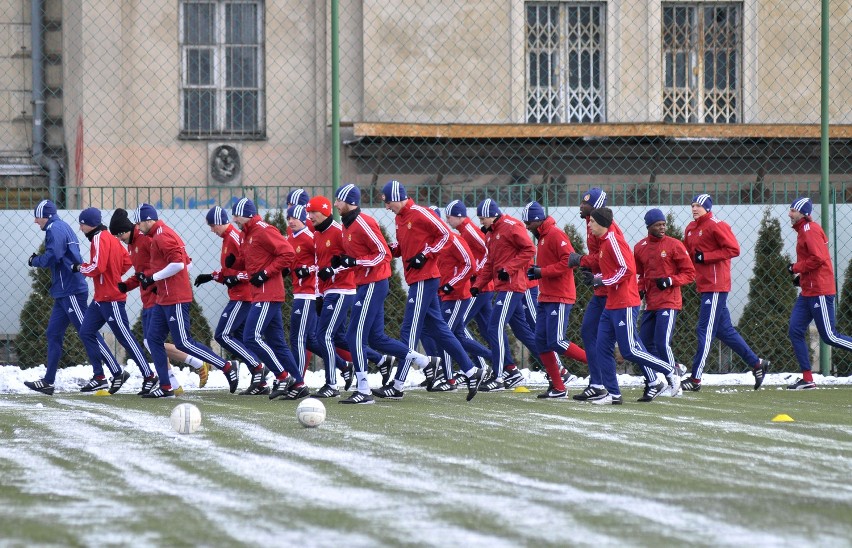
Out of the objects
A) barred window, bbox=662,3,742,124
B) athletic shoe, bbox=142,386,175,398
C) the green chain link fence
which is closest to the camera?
athletic shoe, bbox=142,386,175,398

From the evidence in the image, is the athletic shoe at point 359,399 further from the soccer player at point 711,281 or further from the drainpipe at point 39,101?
the drainpipe at point 39,101

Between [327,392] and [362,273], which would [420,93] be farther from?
[362,273]

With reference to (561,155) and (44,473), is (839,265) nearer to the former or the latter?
(561,155)

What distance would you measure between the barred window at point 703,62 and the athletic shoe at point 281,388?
11.6m

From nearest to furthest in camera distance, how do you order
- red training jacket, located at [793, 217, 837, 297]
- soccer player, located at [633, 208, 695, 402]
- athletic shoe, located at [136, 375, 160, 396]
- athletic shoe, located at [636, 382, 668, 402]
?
1. athletic shoe, located at [636, 382, 668, 402]
2. soccer player, located at [633, 208, 695, 402]
3. athletic shoe, located at [136, 375, 160, 396]
4. red training jacket, located at [793, 217, 837, 297]

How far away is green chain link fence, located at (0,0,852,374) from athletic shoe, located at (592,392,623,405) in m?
9.82

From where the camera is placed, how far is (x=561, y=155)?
23672 mm

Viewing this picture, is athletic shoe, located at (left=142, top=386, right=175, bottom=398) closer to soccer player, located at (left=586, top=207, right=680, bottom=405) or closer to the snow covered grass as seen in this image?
the snow covered grass

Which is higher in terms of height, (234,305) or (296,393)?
(234,305)

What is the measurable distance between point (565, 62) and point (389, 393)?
37.6ft

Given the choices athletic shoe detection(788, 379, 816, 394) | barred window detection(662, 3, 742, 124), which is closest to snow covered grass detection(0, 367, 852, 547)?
athletic shoe detection(788, 379, 816, 394)

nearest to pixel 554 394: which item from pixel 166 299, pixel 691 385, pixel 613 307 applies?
pixel 613 307

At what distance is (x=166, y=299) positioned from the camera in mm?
14641

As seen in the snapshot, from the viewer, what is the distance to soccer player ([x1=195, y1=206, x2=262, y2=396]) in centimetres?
1505
